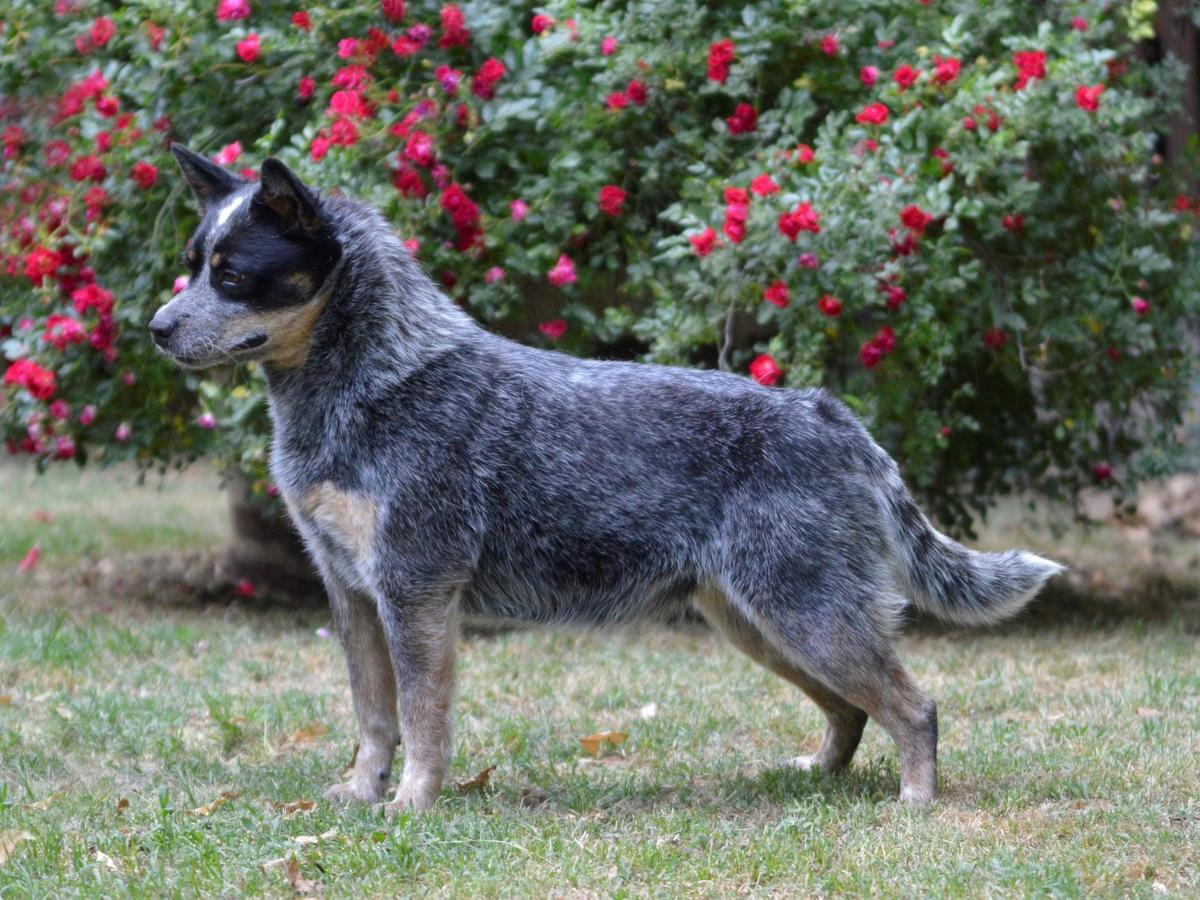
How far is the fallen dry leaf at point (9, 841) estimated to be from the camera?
3.95 meters

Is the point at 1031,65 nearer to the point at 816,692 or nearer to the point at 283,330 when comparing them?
the point at 816,692

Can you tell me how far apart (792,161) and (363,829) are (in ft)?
10.9

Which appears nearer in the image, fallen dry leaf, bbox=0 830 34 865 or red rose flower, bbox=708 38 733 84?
fallen dry leaf, bbox=0 830 34 865

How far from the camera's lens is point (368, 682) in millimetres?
4754

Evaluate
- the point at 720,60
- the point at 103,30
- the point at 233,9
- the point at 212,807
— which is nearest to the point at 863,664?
the point at 212,807

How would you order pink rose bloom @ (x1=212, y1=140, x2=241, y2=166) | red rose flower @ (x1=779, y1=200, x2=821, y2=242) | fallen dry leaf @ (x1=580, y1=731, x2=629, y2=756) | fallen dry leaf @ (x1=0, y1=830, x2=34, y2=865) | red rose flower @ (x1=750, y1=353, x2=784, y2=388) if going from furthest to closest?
1. pink rose bloom @ (x1=212, y1=140, x2=241, y2=166)
2. red rose flower @ (x1=750, y1=353, x2=784, y2=388)
3. red rose flower @ (x1=779, y1=200, x2=821, y2=242)
4. fallen dry leaf @ (x1=580, y1=731, x2=629, y2=756)
5. fallen dry leaf @ (x1=0, y1=830, x2=34, y2=865)

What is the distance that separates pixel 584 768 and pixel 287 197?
6.81 ft

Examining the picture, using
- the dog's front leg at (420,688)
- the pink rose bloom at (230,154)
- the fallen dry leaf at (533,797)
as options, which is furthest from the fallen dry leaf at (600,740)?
the pink rose bloom at (230,154)

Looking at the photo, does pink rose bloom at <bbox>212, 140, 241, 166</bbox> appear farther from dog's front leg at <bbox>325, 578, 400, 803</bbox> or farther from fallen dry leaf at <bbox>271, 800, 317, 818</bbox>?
fallen dry leaf at <bbox>271, 800, 317, 818</bbox>

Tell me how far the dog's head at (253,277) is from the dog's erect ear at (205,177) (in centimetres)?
5

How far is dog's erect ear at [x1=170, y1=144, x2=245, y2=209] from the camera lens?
4.59 m

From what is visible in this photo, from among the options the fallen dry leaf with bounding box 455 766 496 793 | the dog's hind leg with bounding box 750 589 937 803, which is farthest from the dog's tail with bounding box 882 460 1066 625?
the fallen dry leaf with bounding box 455 766 496 793

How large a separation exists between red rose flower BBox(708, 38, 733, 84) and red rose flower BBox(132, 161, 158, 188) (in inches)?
92.5

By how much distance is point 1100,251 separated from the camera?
23.1 ft
